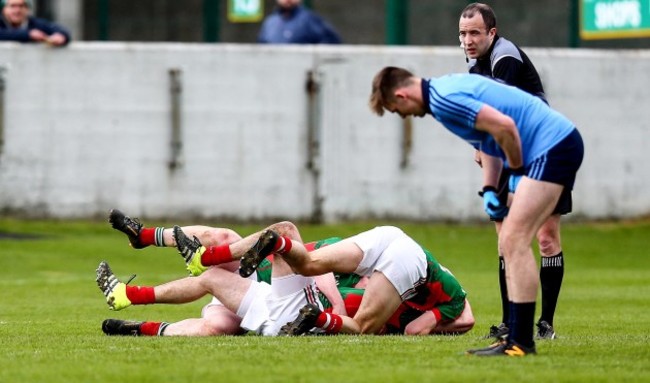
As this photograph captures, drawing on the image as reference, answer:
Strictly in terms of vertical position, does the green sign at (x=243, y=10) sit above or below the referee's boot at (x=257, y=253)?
above

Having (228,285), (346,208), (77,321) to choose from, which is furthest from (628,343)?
(346,208)

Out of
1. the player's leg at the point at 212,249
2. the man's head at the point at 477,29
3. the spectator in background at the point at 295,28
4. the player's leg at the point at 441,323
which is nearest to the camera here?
the player's leg at the point at 212,249

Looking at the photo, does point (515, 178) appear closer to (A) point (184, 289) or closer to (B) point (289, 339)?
(B) point (289, 339)

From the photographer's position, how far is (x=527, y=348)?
29.0ft

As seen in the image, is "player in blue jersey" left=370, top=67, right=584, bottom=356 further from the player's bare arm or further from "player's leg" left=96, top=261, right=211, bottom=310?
"player's leg" left=96, top=261, right=211, bottom=310

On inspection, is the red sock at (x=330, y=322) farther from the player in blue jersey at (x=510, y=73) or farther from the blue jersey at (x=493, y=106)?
the blue jersey at (x=493, y=106)

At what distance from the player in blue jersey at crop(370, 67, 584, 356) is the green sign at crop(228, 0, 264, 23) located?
19008 mm

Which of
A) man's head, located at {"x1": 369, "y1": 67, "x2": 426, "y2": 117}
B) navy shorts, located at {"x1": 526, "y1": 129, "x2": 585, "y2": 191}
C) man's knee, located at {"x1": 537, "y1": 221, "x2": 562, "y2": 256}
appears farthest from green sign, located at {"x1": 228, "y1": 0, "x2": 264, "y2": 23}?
navy shorts, located at {"x1": 526, "y1": 129, "x2": 585, "y2": 191}

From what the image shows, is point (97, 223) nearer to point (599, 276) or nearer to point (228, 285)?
point (599, 276)

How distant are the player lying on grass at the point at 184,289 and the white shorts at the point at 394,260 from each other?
0.46 m

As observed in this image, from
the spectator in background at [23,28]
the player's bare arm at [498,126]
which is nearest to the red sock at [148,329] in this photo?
the player's bare arm at [498,126]

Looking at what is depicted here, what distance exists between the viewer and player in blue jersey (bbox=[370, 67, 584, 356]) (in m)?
8.66

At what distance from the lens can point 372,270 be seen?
10.4 meters

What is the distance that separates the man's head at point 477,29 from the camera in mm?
10469
